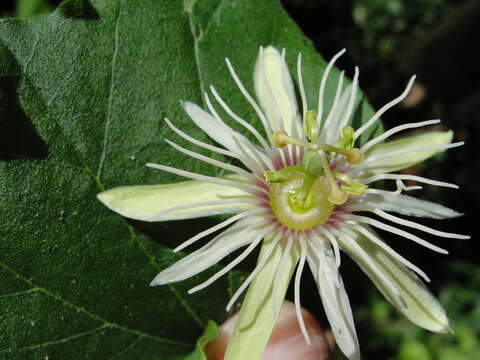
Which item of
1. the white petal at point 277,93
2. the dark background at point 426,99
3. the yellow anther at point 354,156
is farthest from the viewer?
the dark background at point 426,99

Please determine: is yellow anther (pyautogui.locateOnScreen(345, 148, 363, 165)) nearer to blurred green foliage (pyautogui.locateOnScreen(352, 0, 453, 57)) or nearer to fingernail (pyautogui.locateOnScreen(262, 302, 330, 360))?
fingernail (pyautogui.locateOnScreen(262, 302, 330, 360))

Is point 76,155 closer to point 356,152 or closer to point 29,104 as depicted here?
point 29,104

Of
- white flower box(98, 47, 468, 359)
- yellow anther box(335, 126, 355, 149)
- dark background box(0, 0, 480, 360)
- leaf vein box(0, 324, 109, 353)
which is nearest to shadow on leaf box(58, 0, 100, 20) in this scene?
white flower box(98, 47, 468, 359)

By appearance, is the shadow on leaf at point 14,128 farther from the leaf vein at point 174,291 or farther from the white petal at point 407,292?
the white petal at point 407,292

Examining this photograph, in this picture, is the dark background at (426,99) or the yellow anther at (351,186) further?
the dark background at (426,99)

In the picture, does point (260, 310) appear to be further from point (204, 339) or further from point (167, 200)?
point (167, 200)

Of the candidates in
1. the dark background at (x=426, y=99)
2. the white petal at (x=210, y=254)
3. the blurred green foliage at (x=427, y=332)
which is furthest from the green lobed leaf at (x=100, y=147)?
the blurred green foliage at (x=427, y=332)

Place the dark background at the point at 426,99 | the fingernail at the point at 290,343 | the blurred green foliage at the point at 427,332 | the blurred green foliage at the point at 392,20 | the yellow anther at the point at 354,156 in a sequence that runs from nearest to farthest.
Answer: the yellow anther at the point at 354,156 < the fingernail at the point at 290,343 < the blurred green foliage at the point at 427,332 < the dark background at the point at 426,99 < the blurred green foliage at the point at 392,20

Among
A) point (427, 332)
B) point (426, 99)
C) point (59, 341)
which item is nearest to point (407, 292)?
point (59, 341)
